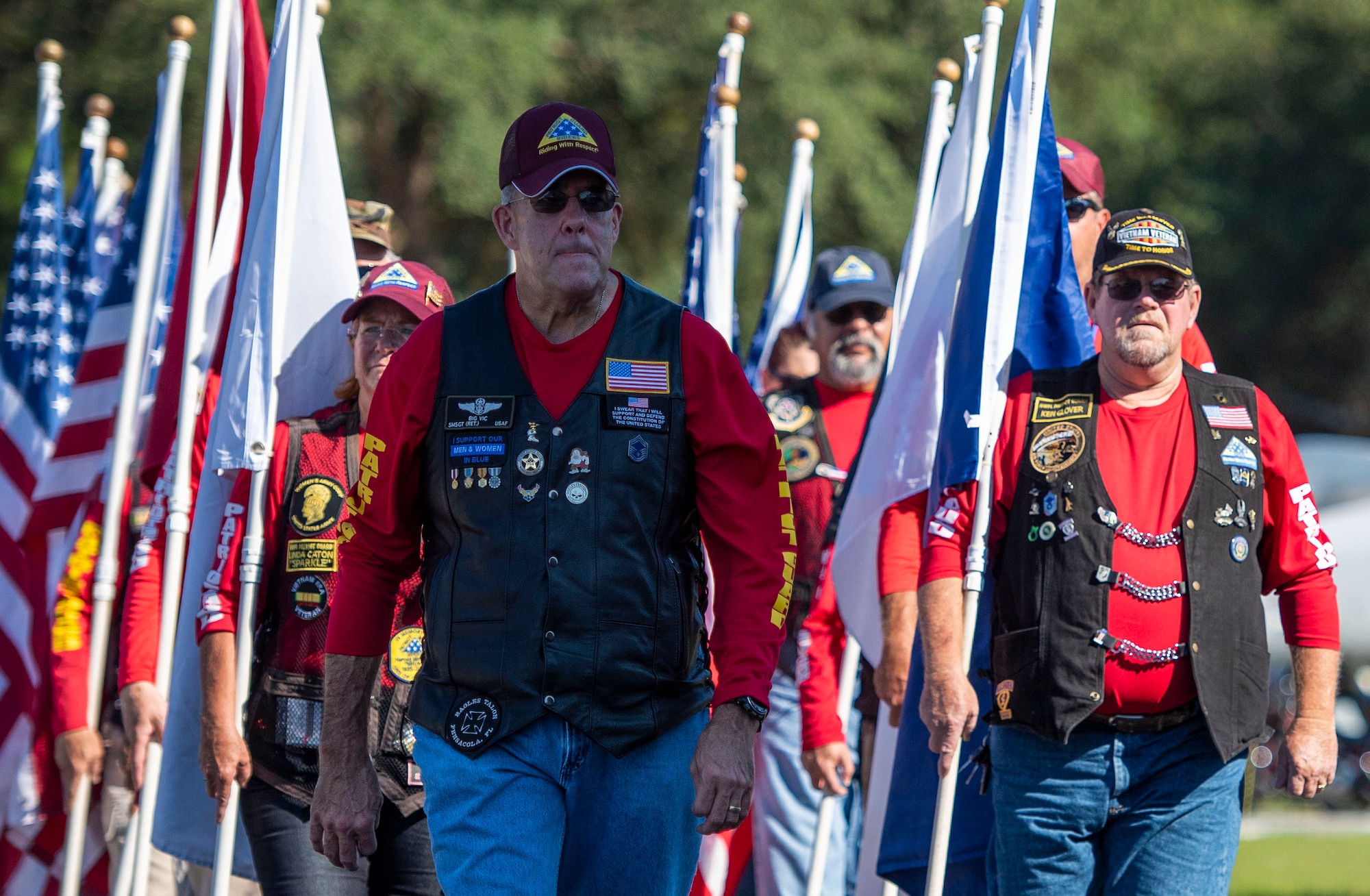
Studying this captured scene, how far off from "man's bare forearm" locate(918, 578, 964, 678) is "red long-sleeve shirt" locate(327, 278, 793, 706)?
3.07 ft

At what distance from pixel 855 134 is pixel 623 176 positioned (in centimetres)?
239

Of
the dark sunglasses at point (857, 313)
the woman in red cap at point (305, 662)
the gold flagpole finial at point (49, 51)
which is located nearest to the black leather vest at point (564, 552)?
the woman in red cap at point (305, 662)

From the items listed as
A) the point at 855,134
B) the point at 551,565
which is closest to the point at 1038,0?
the point at 551,565

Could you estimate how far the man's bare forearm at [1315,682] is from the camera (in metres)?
4.82

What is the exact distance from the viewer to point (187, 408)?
584 cm

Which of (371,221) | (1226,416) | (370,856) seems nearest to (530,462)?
(370,856)

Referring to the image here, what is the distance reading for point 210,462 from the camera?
18.1ft

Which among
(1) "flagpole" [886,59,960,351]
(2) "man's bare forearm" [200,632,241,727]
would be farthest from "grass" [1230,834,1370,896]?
(2) "man's bare forearm" [200,632,241,727]

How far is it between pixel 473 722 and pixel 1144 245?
91.2 inches

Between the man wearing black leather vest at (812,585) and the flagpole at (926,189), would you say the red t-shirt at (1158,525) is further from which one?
the man wearing black leather vest at (812,585)

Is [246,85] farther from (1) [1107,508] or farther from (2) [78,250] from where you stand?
(1) [1107,508]

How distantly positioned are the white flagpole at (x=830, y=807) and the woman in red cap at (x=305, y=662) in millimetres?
1810

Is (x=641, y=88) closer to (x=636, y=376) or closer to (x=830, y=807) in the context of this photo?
(x=830, y=807)

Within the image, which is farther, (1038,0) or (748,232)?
(748,232)
